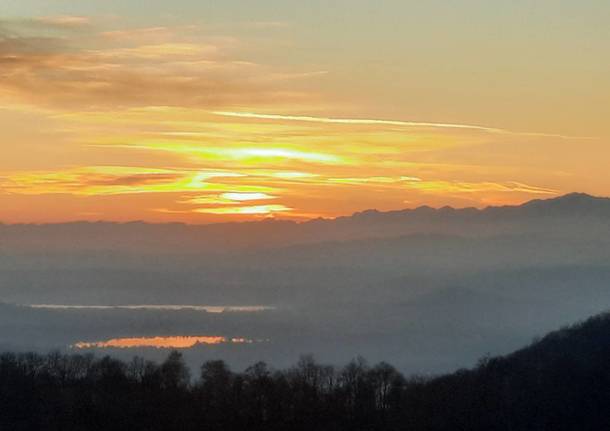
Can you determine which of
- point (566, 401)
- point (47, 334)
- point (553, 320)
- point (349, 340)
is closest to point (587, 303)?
point (553, 320)

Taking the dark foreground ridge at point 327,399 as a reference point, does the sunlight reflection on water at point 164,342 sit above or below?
above

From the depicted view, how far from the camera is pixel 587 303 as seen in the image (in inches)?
6112

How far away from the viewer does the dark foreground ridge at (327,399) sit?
48.9m

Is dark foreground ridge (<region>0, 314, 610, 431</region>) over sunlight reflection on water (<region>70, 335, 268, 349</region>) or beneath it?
beneath

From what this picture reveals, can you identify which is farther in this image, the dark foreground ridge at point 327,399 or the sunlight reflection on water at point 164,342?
the sunlight reflection on water at point 164,342

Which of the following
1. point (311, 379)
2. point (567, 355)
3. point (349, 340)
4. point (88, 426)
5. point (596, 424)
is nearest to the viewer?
point (596, 424)

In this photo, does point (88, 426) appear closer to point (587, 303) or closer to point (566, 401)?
point (566, 401)

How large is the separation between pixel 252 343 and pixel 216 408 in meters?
104

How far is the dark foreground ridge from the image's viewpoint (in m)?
48.9

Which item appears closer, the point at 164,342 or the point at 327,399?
the point at 327,399

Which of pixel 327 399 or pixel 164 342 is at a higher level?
pixel 164 342

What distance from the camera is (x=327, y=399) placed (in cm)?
5538

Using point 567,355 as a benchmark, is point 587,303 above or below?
above

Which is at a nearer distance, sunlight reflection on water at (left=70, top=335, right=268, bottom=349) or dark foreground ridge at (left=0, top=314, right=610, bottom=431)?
dark foreground ridge at (left=0, top=314, right=610, bottom=431)
